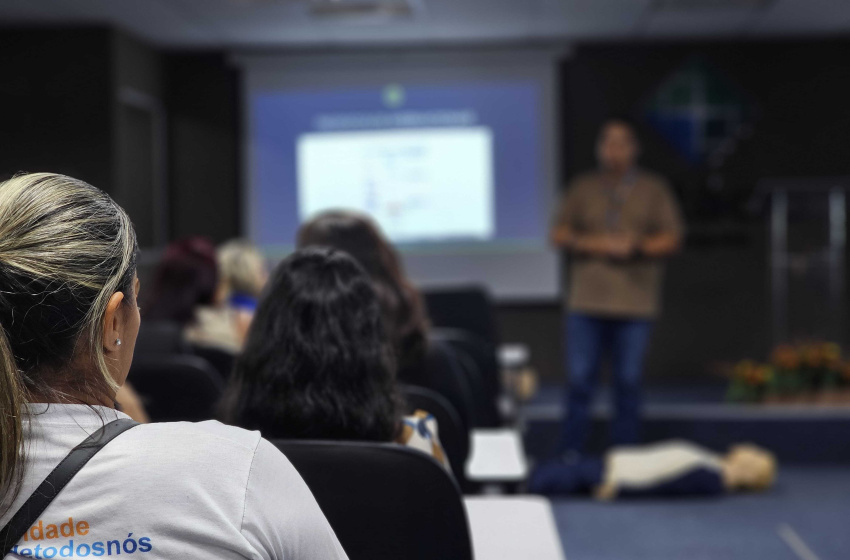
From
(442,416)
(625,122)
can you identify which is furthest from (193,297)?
(625,122)

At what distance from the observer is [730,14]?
19.1 ft

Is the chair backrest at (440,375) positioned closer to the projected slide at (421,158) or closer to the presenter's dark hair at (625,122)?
the projected slide at (421,158)

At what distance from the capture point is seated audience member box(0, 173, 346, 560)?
73 cm

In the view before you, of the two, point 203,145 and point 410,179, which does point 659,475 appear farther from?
point 203,145

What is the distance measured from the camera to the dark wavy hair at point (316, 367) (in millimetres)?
1304

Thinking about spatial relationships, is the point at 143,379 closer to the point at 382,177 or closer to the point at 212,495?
the point at 212,495

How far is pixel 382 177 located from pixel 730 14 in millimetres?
2520

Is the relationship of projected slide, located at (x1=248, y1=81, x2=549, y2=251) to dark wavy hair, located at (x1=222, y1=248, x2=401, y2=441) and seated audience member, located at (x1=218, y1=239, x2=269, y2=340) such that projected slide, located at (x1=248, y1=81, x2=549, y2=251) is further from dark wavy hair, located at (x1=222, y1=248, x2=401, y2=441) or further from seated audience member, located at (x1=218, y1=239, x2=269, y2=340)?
dark wavy hair, located at (x1=222, y1=248, x2=401, y2=441)

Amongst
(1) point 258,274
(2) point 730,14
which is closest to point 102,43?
(1) point 258,274

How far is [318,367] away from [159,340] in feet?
4.96

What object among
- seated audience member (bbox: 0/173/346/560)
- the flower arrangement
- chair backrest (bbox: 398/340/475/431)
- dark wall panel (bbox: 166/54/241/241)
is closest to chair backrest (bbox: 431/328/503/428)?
chair backrest (bbox: 398/340/475/431)

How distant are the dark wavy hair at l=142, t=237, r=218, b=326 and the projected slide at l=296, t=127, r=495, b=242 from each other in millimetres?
3379

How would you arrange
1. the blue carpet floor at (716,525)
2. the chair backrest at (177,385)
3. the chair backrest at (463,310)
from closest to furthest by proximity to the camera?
the chair backrest at (177,385), the blue carpet floor at (716,525), the chair backrest at (463,310)

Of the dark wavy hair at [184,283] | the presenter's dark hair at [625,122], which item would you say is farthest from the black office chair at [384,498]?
the presenter's dark hair at [625,122]
